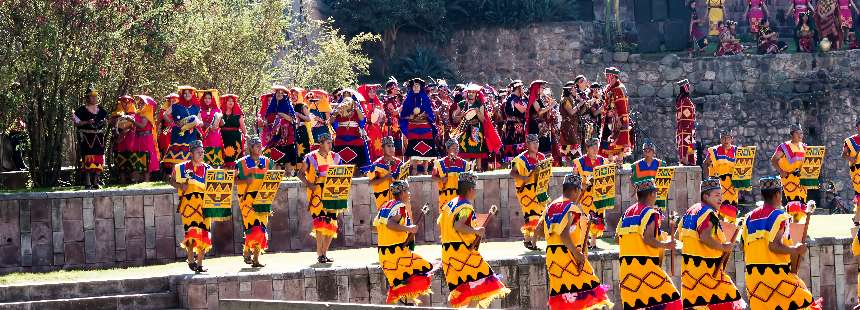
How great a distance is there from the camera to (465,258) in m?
19.2

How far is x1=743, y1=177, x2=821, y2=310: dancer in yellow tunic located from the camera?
17609 millimetres

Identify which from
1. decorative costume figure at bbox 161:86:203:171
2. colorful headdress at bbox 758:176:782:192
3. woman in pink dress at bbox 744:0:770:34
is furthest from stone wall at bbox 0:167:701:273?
woman in pink dress at bbox 744:0:770:34

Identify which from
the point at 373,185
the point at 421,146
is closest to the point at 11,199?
the point at 373,185

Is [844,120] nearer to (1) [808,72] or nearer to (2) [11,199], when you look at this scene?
(1) [808,72]

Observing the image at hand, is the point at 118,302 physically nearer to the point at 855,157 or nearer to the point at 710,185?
the point at 710,185

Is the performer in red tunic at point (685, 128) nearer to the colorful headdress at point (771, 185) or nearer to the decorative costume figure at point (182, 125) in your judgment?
the decorative costume figure at point (182, 125)

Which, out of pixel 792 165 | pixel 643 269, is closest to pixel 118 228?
pixel 643 269

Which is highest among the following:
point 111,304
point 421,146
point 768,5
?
point 768,5

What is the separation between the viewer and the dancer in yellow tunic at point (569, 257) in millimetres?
18266

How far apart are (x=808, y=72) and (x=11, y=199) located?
21948 millimetres

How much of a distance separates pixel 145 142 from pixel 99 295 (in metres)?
4.70

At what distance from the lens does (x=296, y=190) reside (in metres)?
24.1

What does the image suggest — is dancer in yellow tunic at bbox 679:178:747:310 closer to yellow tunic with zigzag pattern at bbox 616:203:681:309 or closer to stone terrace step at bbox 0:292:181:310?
yellow tunic with zigzag pattern at bbox 616:203:681:309

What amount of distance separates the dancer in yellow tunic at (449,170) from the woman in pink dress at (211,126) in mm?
3605
